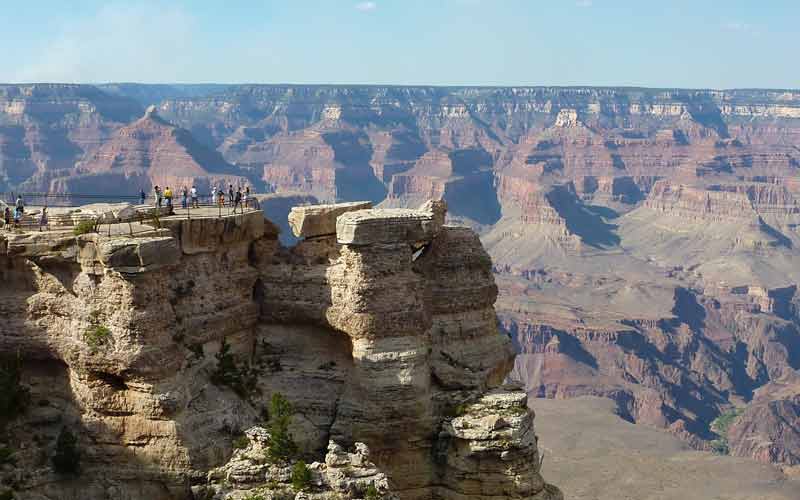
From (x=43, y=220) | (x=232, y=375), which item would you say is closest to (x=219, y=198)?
(x=43, y=220)

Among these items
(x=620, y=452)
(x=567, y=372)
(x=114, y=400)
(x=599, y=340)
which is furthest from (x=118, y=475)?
(x=599, y=340)

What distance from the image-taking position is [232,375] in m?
34.5

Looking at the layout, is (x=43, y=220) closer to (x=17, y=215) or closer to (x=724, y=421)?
(x=17, y=215)

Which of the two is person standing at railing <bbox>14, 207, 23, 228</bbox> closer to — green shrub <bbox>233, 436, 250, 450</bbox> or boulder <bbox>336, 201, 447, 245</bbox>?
green shrub <bbox>233, 436, 250, 450</bbox>

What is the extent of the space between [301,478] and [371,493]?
6.91ft

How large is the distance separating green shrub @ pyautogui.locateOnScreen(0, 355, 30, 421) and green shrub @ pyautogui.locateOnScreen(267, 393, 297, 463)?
7.81 metres

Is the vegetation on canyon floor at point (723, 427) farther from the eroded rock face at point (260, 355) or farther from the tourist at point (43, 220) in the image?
the tourist at point (43, 220)

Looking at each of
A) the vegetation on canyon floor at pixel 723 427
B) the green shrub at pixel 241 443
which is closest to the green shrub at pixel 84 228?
the green shrub at pixel 241 443

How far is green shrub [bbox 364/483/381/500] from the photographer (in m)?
28.8

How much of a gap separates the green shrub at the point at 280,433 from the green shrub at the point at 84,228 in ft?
26.2

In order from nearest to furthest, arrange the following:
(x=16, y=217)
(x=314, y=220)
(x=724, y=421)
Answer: (x=16, y=217)
(x=314, y=220)
(x=724, y=421)

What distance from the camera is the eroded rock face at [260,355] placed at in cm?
2991

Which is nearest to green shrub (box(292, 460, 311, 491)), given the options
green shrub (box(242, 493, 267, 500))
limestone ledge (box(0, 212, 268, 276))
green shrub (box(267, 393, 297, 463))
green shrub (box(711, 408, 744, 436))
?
green shrub (box(242, 493, 267, 500))

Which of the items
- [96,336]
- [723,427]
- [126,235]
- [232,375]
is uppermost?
[126,235]
